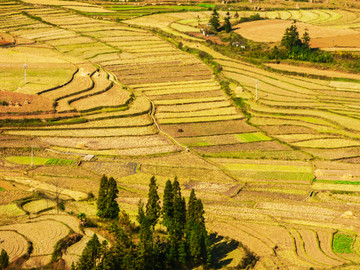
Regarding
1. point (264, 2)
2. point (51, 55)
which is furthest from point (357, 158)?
point (264, 2)

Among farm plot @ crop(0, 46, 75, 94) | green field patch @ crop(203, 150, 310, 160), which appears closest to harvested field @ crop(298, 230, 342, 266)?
green field patch @ crop(203, 150, 310, 160)

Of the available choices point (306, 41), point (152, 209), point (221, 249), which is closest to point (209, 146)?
point (152, 209)

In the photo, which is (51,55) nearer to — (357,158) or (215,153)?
(215,153)

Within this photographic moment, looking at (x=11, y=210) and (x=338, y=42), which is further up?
(x=338, y=42)

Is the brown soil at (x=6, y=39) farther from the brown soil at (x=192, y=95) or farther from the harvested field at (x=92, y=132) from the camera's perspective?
the harvested field at (x=92, y=132)

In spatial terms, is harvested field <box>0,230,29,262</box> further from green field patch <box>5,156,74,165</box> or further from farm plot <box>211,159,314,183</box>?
farm plot <box>211,159,314,183</box>

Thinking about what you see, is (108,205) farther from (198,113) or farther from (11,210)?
(198,113)

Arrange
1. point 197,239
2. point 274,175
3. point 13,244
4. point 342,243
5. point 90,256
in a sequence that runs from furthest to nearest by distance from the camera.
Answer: point 274,175
point 342,243
point 197,239
point 13,244
point 90,256
